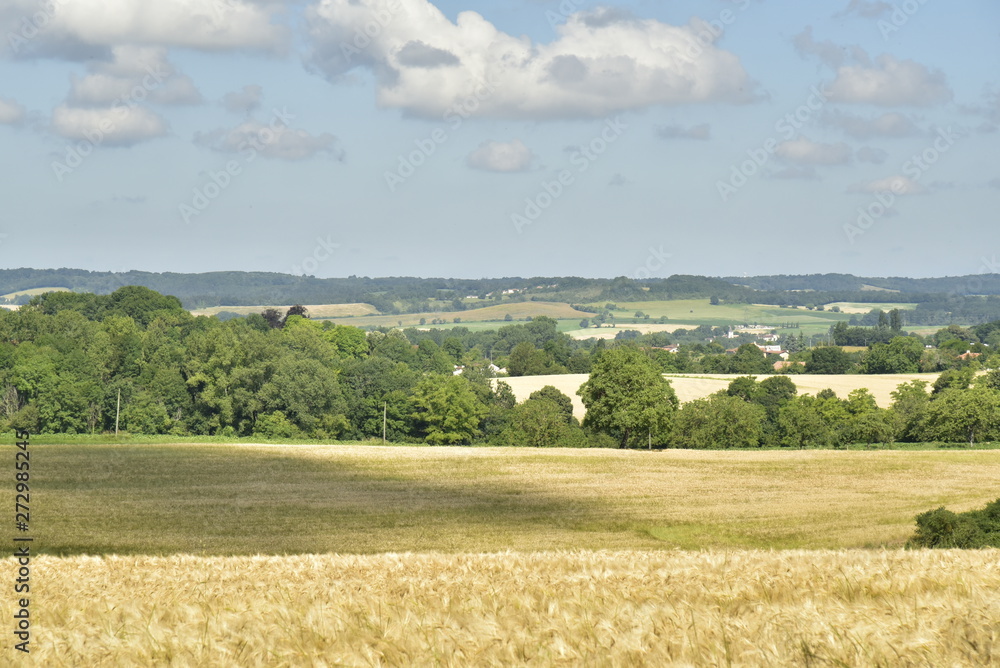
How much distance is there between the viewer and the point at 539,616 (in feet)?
22.8

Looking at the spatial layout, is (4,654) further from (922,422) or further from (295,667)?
(922,422)

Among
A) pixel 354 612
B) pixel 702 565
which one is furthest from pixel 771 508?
pixel 354 612

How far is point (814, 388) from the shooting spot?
10812 cm

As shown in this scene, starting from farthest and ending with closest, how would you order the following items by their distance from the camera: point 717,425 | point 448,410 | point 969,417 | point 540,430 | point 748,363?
point 748,363
point 448,410
point 540,430
point 717,425
point 969,417

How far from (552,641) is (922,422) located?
73059mm

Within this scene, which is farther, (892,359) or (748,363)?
(748,363)

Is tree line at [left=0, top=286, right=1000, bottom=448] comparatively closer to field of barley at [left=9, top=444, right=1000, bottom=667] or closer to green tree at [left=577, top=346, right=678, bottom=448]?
green tree at [left=577, top=346, right=678, bottom=448]

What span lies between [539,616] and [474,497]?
28.3m

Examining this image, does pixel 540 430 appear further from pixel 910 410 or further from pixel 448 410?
pixel 910 410

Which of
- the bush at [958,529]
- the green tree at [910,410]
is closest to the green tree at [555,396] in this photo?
the green tree at [910,410]

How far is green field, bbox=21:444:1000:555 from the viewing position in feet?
82.6

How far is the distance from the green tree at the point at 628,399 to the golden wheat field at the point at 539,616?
52.4 meters

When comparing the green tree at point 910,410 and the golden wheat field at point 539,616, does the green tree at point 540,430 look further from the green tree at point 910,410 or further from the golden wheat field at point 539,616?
the golden wheat field at point 539,616

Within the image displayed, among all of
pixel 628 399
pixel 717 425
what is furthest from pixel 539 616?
pixel 717 425
